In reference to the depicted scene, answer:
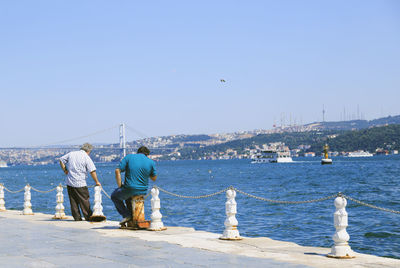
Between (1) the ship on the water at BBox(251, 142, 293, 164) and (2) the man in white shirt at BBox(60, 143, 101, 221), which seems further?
(1) the ship on the water at BBox(251, 142, 293, 164)

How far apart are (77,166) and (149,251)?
5255 millimetres

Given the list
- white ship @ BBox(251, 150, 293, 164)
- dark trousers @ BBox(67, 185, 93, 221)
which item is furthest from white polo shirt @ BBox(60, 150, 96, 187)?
white ship @ BBox(251, 150, 293, 164)

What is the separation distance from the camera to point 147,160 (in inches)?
444

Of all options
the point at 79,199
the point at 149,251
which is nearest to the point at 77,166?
the point at 79,199

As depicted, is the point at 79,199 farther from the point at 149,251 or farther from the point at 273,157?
the point at 273,157

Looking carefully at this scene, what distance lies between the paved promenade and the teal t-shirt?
92 cm

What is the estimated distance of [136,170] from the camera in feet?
36.9

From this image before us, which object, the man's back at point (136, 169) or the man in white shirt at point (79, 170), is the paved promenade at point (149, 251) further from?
the man in white shirt at point (79, 170)

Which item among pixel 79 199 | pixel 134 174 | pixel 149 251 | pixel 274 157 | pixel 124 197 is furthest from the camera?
pixel 274 157

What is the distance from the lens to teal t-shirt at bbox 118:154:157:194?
1123 centimetres

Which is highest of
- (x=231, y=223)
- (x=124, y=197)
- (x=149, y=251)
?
(x=124, y=197)

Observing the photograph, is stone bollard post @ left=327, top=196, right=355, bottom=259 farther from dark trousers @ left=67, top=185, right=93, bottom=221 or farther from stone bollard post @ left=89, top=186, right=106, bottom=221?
dark trousers @ left=67, top=185, right=93, bottom=221

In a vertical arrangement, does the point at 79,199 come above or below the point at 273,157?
above

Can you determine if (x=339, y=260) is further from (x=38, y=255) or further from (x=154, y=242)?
(x=38, y=255)
